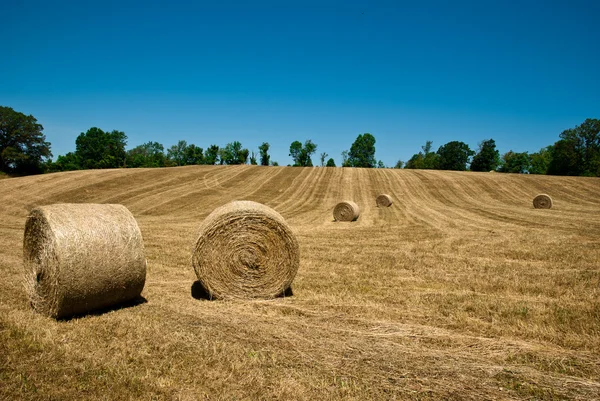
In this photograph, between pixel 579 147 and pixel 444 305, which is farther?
pixel 579 147

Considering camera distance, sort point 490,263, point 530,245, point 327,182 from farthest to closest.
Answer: point 327,182 < point 530,245 < point 490,263

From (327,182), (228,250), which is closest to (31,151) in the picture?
(327,182)

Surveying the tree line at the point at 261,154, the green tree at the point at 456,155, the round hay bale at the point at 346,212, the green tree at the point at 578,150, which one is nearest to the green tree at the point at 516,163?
the tree line at the point at 261,154

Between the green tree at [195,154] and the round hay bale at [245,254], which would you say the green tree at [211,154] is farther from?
the round hay bale at [245,254]

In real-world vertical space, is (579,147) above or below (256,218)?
above

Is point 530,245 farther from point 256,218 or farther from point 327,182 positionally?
point 327,182

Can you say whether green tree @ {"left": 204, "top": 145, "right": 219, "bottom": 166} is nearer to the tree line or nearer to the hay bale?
the tree line

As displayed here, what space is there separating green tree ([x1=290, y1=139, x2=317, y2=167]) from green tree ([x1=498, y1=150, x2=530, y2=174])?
57.6 m

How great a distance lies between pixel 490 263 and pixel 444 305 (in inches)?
174

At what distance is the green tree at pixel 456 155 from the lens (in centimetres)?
9169

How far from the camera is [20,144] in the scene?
5594 centimetres

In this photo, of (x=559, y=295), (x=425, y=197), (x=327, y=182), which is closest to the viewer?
(x=559, y=295)

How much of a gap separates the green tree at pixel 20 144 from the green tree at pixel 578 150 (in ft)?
310

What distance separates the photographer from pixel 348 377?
430 cm
